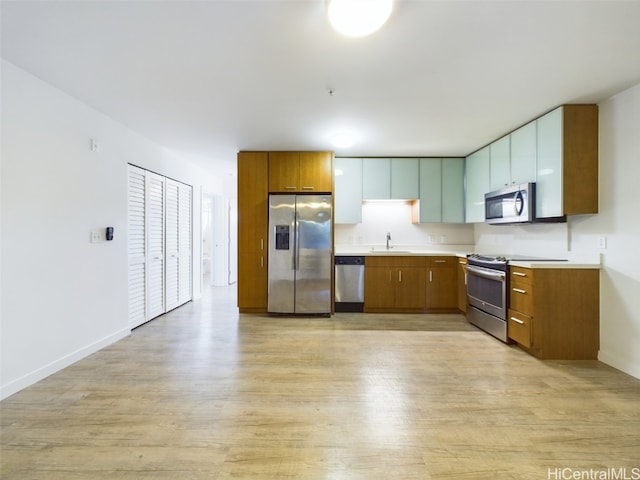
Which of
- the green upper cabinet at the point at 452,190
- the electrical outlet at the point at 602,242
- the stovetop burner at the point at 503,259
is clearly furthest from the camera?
the green upper cabinet at the point at 452,190

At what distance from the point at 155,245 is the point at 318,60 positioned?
3.30 meters

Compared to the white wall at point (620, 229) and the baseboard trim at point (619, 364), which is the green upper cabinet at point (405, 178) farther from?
the baseboard trim at point (619, 364)

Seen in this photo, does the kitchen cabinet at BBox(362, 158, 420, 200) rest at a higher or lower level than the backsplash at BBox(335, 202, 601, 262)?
higher

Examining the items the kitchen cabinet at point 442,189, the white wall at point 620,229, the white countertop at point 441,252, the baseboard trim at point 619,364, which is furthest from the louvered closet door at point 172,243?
the baseboard trim at point 619,364

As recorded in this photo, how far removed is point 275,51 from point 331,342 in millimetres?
2757

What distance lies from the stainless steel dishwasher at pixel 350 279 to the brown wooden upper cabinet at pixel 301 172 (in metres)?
1.09

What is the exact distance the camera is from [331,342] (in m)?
3.12

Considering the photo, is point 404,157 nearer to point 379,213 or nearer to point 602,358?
point 379,213

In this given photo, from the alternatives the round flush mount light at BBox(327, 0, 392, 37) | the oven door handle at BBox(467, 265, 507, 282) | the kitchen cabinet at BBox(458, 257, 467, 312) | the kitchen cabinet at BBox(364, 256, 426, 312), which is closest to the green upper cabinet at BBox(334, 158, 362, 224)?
the kitchen cabinet at BBox(364, 256, 426, 312)

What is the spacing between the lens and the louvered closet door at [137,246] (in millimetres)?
3438

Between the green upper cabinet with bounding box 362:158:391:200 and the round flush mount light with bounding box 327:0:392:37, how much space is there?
299cm

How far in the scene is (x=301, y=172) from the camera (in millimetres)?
4129

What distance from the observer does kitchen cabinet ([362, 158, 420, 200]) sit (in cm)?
445

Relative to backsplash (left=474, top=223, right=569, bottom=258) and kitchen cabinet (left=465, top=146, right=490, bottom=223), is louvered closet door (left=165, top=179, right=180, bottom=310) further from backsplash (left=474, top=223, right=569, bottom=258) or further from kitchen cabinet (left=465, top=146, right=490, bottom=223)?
backsplash (left=474, top=223, right=569, bottom=258)
